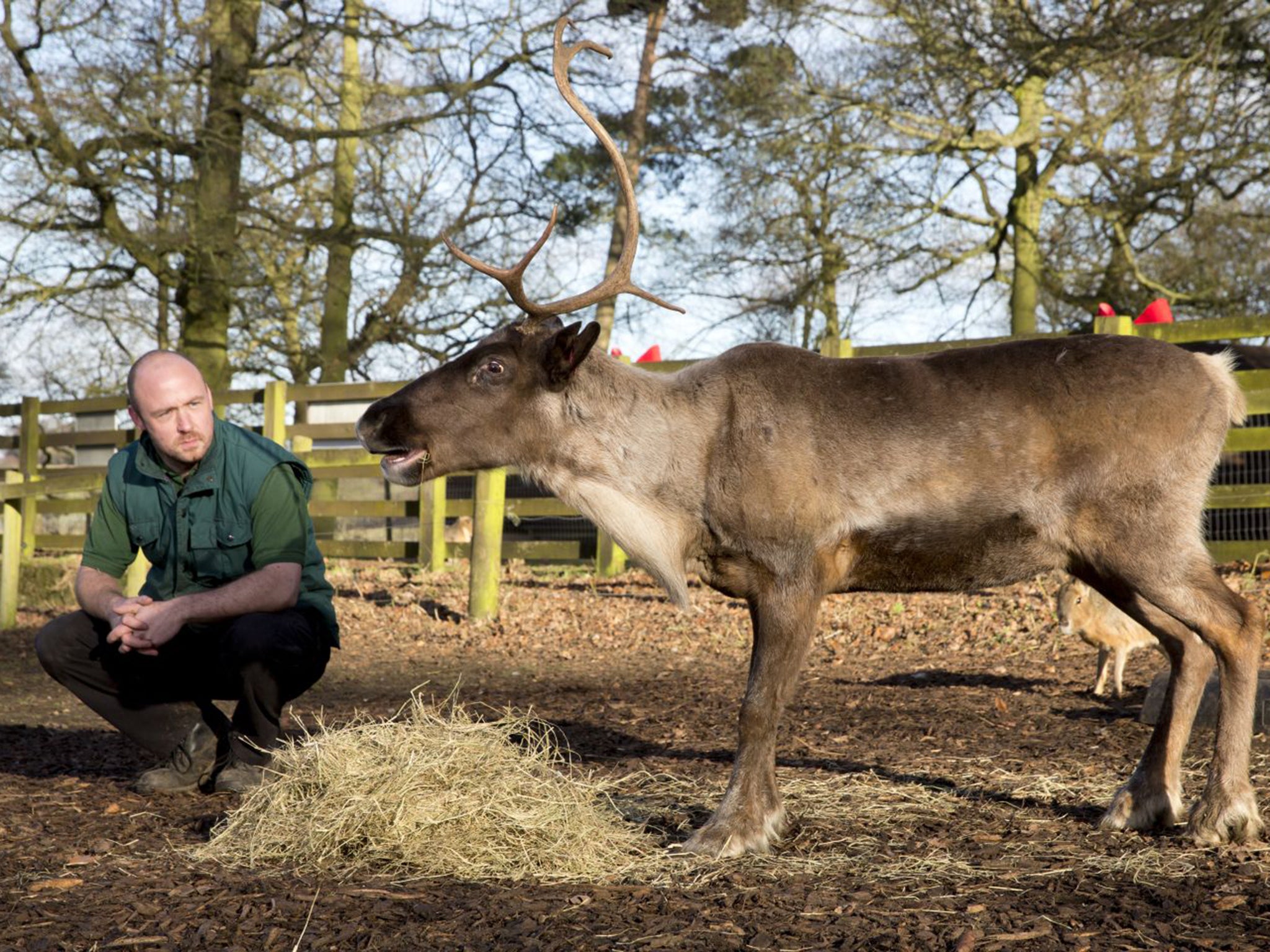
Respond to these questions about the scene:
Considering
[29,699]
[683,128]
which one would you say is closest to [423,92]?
[683,128]

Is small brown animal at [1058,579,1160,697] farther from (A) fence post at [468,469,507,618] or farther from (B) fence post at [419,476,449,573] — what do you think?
(B) fence post at [419,476,449,573]

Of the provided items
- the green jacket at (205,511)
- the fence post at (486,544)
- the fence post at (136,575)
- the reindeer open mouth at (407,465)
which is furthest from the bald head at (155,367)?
the fence post at (486,544)

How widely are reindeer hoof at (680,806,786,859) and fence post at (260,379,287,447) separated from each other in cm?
938

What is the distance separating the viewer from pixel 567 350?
448cm

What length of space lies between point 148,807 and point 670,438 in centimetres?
237

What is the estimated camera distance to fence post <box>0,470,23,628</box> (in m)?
10.5

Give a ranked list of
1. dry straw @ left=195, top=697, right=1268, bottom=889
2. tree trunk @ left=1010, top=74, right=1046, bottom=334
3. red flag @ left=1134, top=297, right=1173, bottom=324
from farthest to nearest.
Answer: tree trunk @ left=1010, top=74, right=1046, bottom=334, red flag @ left=1134, top=297, right=1173, bottom=324, dry straw @ left=195, top=697, right=1268, bottom=889

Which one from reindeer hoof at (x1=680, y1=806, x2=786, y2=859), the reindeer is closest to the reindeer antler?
the reindeer

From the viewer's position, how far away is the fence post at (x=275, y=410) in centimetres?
1262

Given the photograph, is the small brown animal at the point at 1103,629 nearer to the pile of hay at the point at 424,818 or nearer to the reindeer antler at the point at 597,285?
the reindeer antler at the point at 597,285

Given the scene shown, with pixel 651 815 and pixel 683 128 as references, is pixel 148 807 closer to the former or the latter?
pixel 651 815

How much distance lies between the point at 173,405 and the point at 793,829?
2.72 meters

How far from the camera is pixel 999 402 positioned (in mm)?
4270

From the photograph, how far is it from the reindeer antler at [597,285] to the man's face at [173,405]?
1.12 meters
